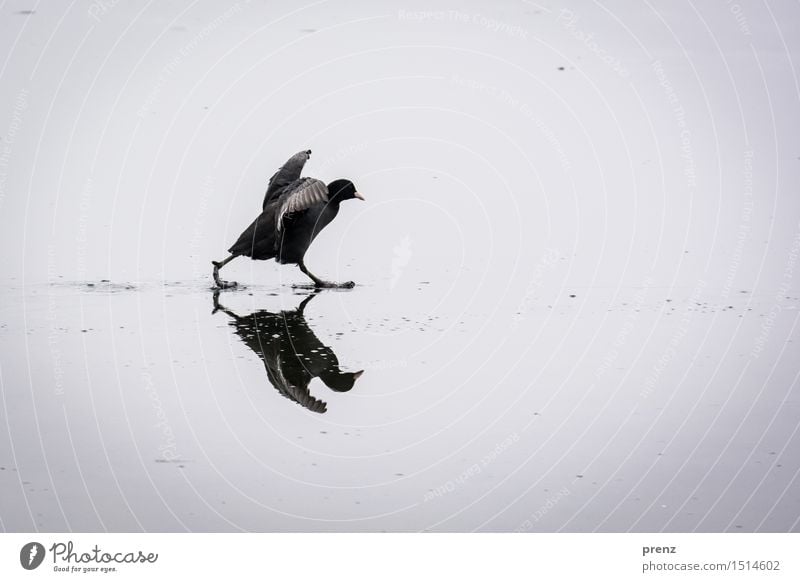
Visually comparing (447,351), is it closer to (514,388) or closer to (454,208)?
(514,388)

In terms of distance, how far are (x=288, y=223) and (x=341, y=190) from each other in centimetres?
81

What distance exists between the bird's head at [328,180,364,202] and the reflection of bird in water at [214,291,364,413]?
163 cm

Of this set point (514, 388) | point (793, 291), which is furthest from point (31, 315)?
point (793, 291)

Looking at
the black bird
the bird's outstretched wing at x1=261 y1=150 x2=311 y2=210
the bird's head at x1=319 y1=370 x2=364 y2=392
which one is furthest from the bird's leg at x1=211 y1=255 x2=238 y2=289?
the bird's head at x1=319 y1=370 x2=364 y2=392

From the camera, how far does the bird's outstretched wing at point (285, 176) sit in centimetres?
1128

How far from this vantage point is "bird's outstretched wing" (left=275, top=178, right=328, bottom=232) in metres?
10.5

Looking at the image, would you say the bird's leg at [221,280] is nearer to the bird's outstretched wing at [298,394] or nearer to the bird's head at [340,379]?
the bird's outstretched wing at [298,394]

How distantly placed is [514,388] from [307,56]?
28.7ft

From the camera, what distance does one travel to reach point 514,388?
825cm

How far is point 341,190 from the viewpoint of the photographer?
11.5 meters

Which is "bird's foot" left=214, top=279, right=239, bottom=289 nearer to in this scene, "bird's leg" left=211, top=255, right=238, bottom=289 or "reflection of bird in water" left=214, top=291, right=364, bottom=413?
"bird's leg" left=211, top=255, right=238, bottom=289

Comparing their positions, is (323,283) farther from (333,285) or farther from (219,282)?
(219,282)

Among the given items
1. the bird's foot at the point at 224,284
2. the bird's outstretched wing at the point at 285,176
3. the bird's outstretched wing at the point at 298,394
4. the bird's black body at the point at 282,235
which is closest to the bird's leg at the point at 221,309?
the bird's foot at the point at 224,284

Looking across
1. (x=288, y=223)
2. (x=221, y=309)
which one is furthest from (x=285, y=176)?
(x=221, y=309)
